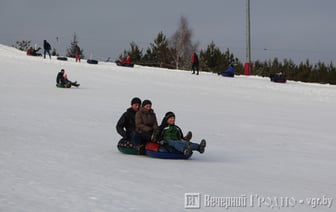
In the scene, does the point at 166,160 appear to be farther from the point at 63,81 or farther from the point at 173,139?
the point at 63,81

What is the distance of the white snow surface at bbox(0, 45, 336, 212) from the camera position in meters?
6.80

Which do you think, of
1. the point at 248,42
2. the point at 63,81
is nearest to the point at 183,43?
the point at 248,42

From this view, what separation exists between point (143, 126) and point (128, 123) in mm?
457

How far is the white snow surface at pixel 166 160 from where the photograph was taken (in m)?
6.80

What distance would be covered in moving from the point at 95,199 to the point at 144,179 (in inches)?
68.8

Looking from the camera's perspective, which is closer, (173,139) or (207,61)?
(173,139)

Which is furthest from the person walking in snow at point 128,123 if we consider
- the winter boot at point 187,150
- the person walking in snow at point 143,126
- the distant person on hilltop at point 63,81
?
the distant person on hilltop at point 63,81

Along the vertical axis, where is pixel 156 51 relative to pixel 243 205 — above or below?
above

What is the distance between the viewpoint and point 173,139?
35.6ft

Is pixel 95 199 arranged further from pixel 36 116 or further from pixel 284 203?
pixel 36 116

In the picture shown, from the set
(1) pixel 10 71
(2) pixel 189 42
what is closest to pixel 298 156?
(1) pixel 10 71

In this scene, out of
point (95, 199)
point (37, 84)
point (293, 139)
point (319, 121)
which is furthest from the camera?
point (37, 84)

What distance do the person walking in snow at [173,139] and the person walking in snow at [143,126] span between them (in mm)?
215

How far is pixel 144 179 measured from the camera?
26.5 feet
